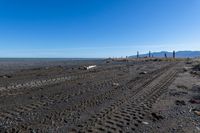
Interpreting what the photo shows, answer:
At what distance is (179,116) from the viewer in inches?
286

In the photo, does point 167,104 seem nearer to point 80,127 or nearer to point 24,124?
point 80,127

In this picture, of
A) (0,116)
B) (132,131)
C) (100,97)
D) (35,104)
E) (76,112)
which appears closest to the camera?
(132,131)

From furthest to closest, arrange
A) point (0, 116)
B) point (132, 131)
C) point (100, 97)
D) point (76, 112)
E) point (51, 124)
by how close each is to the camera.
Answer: point (100, 97), point (76, 112), point (0, 116), point (51, 124), point (132, 131)

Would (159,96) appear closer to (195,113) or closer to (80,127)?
(195,113)

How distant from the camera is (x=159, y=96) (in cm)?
1054

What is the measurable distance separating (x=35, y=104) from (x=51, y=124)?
2.96 m

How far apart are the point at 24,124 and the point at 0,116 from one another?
4.63 feet

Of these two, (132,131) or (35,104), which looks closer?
(132,131)

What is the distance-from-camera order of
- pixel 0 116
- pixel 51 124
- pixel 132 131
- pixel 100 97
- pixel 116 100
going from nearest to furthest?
pixel 132 131 < pixel 51 124 < pixel 0 116 < pixel 116 100 < pixel 100 97

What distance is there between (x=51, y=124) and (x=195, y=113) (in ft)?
18.3

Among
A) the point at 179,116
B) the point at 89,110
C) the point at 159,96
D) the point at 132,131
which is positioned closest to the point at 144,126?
the point at 132,131

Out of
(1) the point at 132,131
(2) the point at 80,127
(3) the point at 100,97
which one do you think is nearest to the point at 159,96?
(3) the point at 100,97

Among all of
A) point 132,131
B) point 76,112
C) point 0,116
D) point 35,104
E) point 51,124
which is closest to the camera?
point 132,131

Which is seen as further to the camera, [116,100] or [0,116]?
[116,100]
